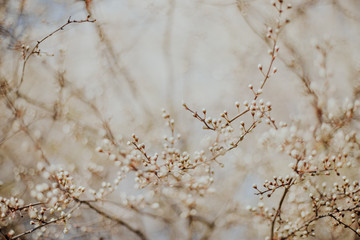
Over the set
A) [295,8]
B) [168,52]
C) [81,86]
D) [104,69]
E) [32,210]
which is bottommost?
[32,210]

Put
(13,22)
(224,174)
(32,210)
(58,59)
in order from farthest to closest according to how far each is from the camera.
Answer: (224,174) → (58,59) → (13,22) → (32,210)

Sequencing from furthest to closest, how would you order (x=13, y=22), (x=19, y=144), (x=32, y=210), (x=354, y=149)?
(x=19, y=144), (x=13, y=22), (x=354, y=149), (x=32, y=210)

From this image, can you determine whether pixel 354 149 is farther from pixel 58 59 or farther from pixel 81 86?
pixel 81 86

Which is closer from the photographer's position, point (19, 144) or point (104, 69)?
point (104, 69)

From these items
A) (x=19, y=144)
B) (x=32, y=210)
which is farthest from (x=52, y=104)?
(x=19, y=144)

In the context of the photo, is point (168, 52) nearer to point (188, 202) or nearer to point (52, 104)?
point (52, 104)

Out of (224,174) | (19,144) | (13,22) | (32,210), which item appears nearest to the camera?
(32,210)

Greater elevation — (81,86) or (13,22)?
(81,86)

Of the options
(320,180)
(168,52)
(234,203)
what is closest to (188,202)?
(234,203)

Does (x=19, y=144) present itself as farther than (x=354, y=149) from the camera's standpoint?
Yes
